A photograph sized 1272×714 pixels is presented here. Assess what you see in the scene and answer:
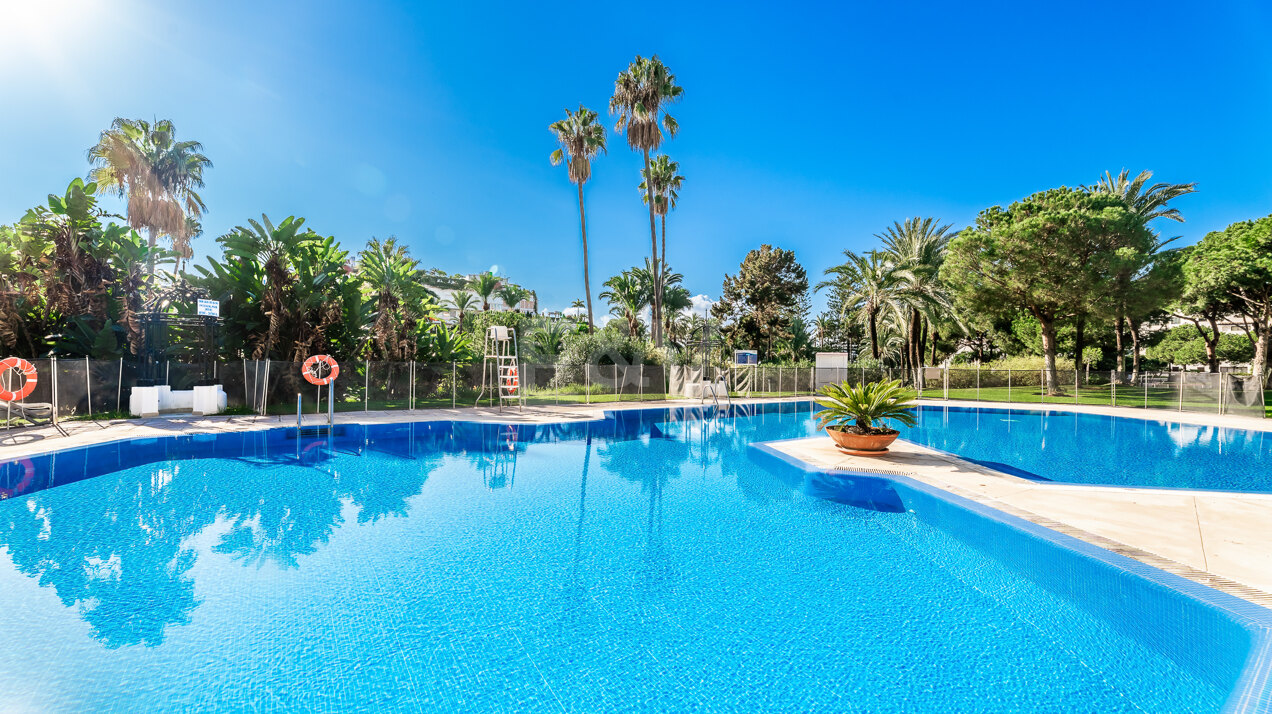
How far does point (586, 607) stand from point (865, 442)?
6.88 meters

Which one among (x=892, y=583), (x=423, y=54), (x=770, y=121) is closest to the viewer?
(x=892, y=583)

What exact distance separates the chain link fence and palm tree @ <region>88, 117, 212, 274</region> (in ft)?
45.3

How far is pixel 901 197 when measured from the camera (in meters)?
31.9

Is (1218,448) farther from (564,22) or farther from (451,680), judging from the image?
(564,22)

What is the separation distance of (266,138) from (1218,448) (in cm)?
3059

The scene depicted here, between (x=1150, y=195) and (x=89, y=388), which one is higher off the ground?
(x=1150, y=195)

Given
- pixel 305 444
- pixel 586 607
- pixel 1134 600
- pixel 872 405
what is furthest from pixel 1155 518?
pixel 305 444

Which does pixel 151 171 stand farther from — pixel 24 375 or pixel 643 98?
pixel 643 98

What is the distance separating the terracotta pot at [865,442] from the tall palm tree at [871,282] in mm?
21818

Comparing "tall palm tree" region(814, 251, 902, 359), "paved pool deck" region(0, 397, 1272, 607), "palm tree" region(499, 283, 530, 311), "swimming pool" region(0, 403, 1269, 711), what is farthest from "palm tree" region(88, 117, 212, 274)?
"tall palm tree" region(814, 251, 902, 359)

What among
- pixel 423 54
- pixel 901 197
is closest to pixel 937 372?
pixel 901 197

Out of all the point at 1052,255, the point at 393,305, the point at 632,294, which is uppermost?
the point at 1052,255

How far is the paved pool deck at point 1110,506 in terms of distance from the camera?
13.6 ft

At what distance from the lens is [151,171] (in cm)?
2375
